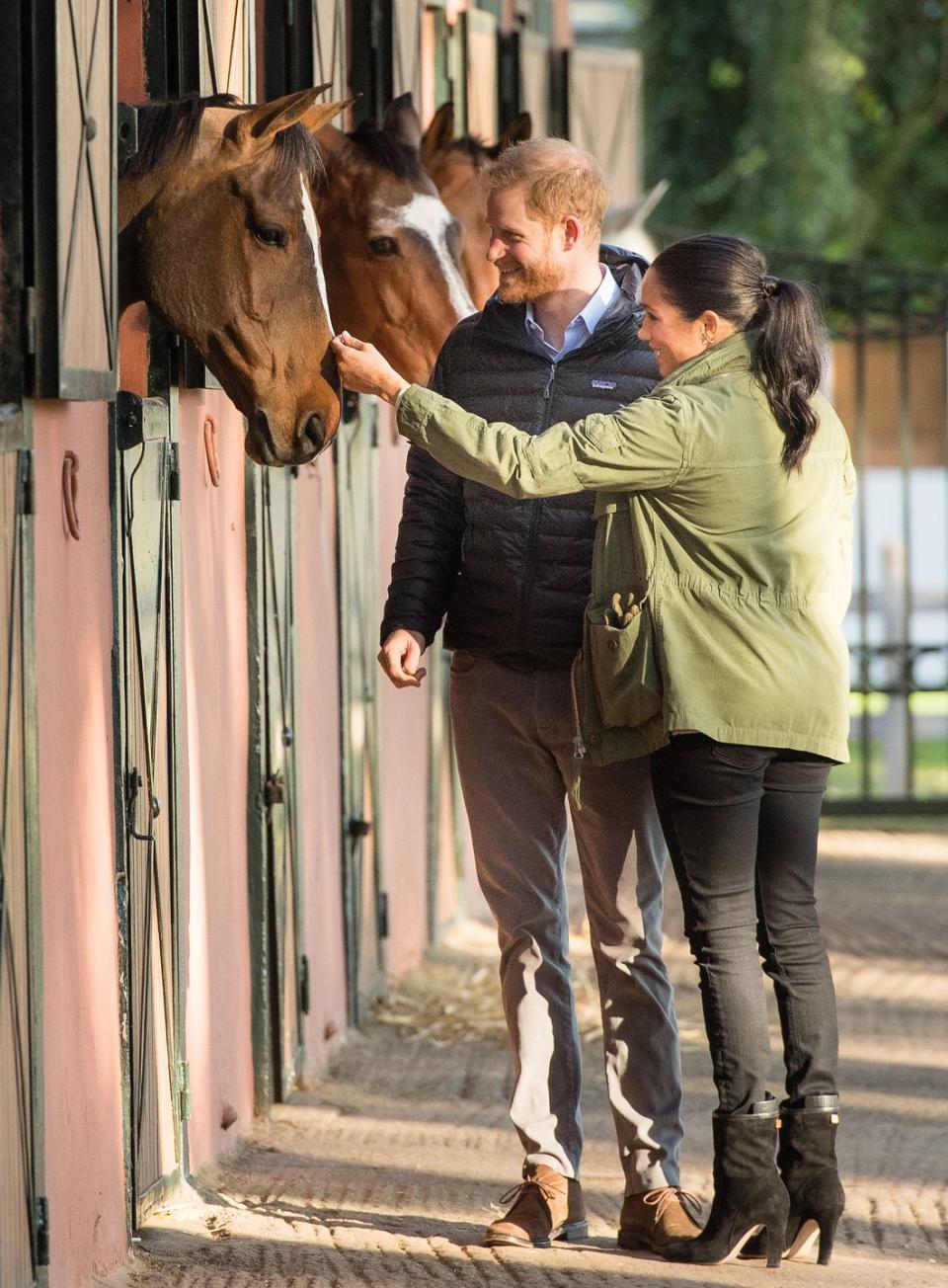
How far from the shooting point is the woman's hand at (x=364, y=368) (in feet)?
13.2

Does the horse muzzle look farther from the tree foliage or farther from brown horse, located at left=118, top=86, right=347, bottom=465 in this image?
the tree foliage

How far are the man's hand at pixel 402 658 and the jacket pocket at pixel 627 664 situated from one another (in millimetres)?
400

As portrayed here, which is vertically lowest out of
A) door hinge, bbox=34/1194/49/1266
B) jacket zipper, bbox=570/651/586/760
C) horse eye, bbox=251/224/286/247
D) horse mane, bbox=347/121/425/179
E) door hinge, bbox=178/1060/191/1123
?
door hinge, bbox=178/1060/191/1123

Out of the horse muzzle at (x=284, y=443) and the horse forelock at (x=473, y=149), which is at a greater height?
the horse forelock at (x=473, y=149)

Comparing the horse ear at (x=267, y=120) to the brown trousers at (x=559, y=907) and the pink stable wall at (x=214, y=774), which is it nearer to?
the pink stable wall at (x=214, y=774)

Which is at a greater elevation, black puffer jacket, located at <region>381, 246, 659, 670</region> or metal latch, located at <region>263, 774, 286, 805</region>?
black puffer jacket, located at <region>381, 246, 659, 670</region>

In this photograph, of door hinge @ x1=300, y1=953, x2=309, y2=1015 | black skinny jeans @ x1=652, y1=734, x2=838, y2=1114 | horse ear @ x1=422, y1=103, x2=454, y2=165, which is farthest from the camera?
horse ear @ x1=422, y1=103, x2=454, y2=165

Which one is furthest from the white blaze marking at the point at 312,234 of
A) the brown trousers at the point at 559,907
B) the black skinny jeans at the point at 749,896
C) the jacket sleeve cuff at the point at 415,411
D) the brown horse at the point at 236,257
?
the black skinny jeans at the point at 749,896

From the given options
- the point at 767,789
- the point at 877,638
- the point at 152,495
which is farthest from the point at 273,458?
the point at 877,638

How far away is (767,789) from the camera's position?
→ 156 inches

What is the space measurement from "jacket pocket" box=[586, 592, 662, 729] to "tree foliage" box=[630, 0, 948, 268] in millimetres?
13416

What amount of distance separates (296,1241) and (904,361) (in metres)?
8.58

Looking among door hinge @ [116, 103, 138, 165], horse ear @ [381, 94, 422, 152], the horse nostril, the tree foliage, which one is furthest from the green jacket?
the tree foliage

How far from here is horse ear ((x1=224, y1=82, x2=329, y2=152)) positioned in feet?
13.9
